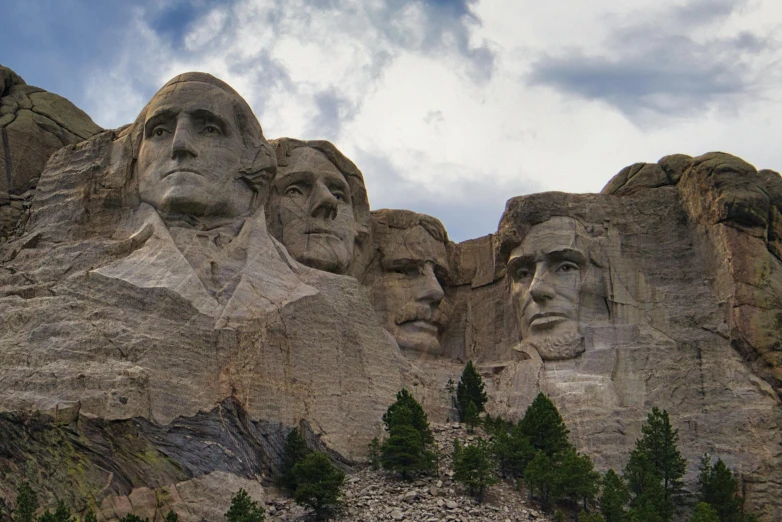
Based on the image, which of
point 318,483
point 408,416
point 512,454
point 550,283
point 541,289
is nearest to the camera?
point 318,483

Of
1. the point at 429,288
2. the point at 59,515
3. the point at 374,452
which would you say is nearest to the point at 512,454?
the point at 374,452

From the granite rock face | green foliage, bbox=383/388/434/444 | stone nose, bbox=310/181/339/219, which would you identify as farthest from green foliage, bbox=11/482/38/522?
stone nose, bbox=310/181/339/219

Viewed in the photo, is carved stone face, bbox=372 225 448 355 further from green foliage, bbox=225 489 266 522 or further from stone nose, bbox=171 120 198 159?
green foliage, bbox=225 489 266 522

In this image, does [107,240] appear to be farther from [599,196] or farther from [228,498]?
[599,196]

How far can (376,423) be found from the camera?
2834 centimetres

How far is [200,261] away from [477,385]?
5.68 metres

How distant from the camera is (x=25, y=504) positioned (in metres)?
24.2

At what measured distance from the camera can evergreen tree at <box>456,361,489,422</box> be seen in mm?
30547

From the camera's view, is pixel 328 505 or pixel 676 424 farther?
pixel 676 424

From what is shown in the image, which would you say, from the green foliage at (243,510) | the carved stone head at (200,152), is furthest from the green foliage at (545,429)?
the carved stone head at (200,152)

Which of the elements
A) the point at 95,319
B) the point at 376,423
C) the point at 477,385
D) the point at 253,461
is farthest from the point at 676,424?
the point at 95,319

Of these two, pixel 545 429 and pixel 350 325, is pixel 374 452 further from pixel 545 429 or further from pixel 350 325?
pixel 545 429

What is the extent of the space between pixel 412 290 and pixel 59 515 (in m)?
11.7

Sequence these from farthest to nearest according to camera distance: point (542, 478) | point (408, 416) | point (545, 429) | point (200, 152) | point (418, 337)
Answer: point (418, 337)
point (200, 152)
point (545, 429)
point (408, 416)
point (542, 478)
